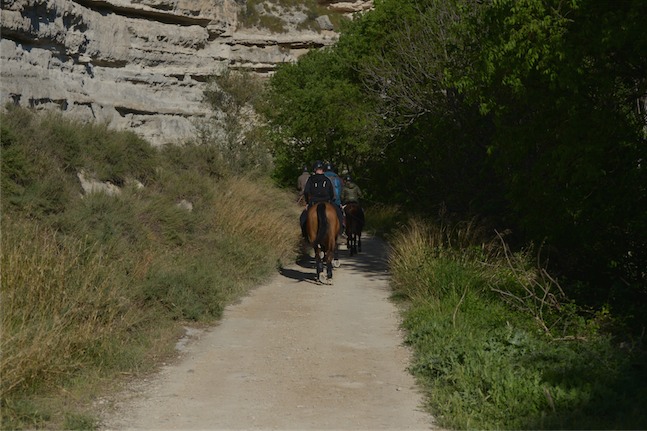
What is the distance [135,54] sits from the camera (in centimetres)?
3672

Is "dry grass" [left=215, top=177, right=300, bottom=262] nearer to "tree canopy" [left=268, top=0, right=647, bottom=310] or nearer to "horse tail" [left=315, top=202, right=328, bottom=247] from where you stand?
"horse tail" [left=315, top=202, right=328, bottom=247]

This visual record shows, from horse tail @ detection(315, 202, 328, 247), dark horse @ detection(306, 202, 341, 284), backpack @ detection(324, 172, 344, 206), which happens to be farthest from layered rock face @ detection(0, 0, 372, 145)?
horse tail @ detection(315, 202, 328, 247)

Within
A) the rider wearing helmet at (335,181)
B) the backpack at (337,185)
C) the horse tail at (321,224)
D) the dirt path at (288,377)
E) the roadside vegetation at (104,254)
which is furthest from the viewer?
the rider wearing helmet at (335,181)

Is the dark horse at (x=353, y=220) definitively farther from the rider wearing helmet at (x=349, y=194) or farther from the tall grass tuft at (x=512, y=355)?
the tall grass tuft at (x=512, y=355)

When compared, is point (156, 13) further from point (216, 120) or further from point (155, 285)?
point (155, 285)

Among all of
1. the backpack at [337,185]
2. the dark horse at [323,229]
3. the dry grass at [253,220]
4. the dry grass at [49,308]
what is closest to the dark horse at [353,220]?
the dry grass at [253,220]

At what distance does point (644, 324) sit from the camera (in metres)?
9.73

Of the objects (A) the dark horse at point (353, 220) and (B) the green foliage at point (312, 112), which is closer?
(A) the dark horse at point (353, 220)

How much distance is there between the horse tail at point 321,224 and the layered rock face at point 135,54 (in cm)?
969

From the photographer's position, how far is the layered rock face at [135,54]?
2514cm

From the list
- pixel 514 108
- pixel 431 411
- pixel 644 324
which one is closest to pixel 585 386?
pixel 431 411

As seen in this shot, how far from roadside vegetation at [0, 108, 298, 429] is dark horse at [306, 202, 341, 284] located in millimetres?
1223

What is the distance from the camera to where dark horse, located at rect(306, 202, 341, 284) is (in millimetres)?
15688

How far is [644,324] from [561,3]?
4549mm
